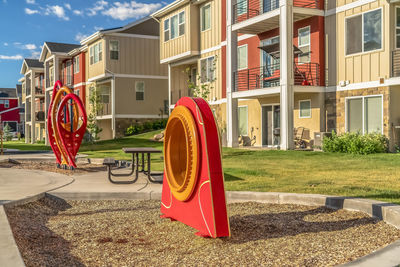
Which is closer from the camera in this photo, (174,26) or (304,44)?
(304,44)

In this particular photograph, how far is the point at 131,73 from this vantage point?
3612 cm

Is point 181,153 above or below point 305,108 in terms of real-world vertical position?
Answer: below

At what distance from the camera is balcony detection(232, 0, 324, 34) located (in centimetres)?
1958

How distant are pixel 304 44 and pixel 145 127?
18473mm

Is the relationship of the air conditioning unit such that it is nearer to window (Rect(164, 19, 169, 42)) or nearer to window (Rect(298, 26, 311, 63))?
window (Rect(298, 26, 311, 63))

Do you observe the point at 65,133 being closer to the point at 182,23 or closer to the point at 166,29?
the point at 182,23

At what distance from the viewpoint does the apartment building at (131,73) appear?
1401 inches

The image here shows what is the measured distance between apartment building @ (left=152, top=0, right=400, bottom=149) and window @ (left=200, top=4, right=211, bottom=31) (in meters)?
0.06

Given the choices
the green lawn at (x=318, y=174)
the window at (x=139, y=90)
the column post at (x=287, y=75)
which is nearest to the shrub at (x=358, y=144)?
the green lawn at (x=318, y=174)

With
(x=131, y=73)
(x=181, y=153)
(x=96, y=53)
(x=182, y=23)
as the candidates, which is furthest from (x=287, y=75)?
(x=96, y=53)

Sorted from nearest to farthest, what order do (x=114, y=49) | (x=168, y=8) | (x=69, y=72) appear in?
(x=168, y=8) < (x=114, y=49) < (x=69, y=72)

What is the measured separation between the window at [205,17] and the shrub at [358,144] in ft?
40.7

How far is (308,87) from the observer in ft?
63.4

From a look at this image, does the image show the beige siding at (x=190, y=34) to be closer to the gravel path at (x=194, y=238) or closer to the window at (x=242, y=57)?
the window at (x=242, y=57)
